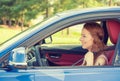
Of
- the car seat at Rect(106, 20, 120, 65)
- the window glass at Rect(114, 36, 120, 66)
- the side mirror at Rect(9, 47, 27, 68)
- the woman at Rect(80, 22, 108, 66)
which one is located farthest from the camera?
the woman at Rect(80, 22, 108, 66)

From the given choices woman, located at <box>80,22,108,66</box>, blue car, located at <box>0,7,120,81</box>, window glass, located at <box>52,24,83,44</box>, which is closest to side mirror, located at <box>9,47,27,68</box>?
blue car, located at <box>0,7,120,81</box>

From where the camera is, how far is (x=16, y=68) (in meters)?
2.77

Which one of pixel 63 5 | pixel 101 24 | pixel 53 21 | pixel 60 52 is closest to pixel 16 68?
pixel 53 21

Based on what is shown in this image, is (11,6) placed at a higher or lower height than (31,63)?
lower

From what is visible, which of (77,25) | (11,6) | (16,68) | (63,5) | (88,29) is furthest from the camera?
(11,6)

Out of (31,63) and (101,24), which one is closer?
(31,63)

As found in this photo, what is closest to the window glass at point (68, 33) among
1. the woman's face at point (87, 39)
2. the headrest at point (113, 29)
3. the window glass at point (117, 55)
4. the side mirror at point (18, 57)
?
the woman's face at point (87, 39)

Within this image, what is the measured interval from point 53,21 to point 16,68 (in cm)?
49

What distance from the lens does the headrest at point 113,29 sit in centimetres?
309

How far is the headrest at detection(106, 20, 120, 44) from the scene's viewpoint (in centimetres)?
309

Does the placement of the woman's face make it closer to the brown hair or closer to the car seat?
the brown hair

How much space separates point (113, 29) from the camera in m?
3.16

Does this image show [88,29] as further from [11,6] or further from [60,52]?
[11,6]

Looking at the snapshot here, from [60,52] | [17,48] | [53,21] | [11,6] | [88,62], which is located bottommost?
[11,6]
